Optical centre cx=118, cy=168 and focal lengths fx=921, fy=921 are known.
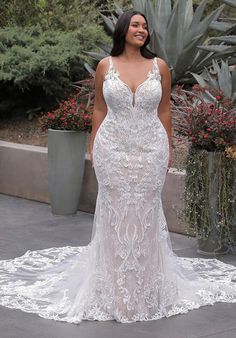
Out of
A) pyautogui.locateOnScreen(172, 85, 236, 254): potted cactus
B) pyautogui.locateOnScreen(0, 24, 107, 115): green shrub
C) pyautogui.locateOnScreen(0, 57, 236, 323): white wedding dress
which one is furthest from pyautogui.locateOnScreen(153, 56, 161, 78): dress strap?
pyautogui.locateOnScreen(0, 24, 107, 115): green shrub

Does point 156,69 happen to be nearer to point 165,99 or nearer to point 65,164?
point 165,99

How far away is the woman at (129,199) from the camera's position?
705 centimetres

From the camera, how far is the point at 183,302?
727 centimetres

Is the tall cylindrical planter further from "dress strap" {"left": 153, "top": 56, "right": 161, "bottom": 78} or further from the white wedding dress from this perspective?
"dress strap" {"left": 153, "top": 56, "right": 161, "bottom": 78}

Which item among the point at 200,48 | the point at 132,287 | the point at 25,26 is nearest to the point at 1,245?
the point at 132,287

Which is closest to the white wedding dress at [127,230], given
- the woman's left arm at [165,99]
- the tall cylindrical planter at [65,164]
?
the woman's left arm at [165,99]

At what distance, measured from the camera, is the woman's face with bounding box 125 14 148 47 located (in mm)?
7066

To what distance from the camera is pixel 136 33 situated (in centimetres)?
707

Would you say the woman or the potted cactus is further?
the potted cactus

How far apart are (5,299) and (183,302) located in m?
1.42

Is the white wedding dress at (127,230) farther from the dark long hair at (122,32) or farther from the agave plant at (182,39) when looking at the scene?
the agave plant at (182,39)

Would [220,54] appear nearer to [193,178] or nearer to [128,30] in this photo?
[193,178]

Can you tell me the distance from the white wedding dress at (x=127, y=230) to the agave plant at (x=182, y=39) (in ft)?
16.7

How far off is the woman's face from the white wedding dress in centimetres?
22
